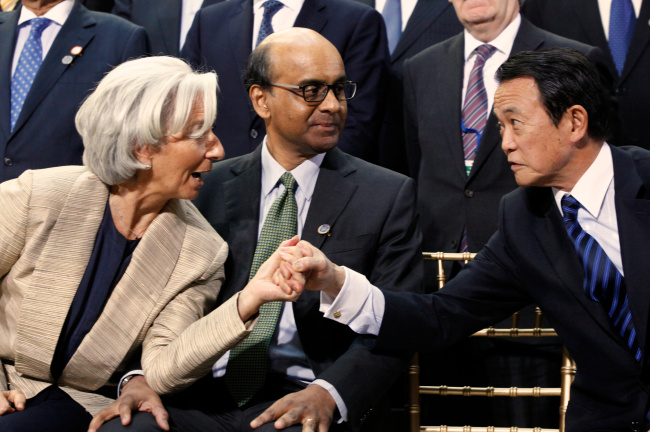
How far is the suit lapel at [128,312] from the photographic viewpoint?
2.93 m

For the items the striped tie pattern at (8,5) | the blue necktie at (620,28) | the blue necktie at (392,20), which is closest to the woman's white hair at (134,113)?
the blue necktie at (392,20)

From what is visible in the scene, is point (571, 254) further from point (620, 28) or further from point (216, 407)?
point (620, 28)

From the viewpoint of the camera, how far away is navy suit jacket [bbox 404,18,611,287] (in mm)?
3998

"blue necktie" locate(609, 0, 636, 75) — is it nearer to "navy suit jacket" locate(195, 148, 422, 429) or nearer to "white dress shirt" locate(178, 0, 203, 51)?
"navy suit jacket" locate(195, 148, 422, 429)

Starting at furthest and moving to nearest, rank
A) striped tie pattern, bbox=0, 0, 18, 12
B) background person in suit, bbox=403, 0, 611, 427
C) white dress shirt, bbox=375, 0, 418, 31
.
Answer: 1. striped tie pattern, bbox=0, 0, 18, 12
2. white dress shirt, bbox=375, 0, 418, 31
3. background person in suit, bbox=403, 0, 611, 427

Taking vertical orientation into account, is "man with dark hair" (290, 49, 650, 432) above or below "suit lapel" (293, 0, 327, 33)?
below

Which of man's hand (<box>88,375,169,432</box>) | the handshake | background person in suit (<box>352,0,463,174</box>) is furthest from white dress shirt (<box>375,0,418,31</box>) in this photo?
man's hand (<box>88,375,169,432</box>)

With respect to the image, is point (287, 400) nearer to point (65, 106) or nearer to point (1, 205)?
point (1, 205)

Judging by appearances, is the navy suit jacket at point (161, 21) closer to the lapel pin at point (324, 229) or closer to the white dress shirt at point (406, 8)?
the white dress shirt at point (406, 8)

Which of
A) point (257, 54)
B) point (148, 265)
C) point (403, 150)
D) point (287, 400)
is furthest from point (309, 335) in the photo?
point (403, 150)

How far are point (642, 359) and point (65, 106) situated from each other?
2.79 m

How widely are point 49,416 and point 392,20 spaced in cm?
284

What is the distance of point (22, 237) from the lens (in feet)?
9.53

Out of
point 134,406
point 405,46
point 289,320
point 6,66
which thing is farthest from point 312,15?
point 134,406
